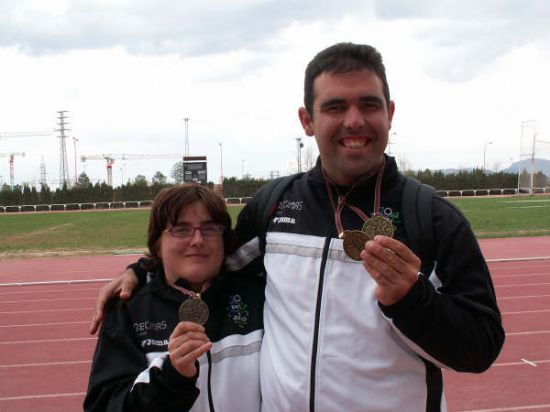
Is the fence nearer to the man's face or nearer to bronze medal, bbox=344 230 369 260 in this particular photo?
the man's face

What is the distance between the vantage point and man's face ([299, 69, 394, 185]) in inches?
72.0

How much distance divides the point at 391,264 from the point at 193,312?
727 mm

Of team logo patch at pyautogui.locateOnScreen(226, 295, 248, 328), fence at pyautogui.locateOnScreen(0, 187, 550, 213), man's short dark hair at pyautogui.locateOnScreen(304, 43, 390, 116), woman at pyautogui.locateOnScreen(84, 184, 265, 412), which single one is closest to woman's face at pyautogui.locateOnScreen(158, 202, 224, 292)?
woman at pyautogui.locateOnScreen(84, 184, 265, 412)

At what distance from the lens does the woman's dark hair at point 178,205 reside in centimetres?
210

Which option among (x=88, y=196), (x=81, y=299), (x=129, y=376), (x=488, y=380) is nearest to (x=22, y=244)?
(x=81, y=299)

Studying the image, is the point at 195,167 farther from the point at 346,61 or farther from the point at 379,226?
the point at 379,226

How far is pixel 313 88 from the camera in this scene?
1.94 meters

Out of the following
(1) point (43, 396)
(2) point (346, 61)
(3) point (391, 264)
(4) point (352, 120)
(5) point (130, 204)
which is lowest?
(5) point (130, 204)

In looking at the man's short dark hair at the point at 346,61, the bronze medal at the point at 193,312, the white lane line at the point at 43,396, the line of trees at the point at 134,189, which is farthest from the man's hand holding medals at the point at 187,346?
the line of trees at the point at 134,189

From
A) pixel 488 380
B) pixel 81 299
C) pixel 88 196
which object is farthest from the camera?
pixel 88 196

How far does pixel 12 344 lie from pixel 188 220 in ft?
18.1

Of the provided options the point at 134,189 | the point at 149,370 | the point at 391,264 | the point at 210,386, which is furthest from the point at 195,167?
the point at 391,264

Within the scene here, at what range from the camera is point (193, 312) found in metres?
1.86

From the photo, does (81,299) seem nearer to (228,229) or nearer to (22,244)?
(228,229)
